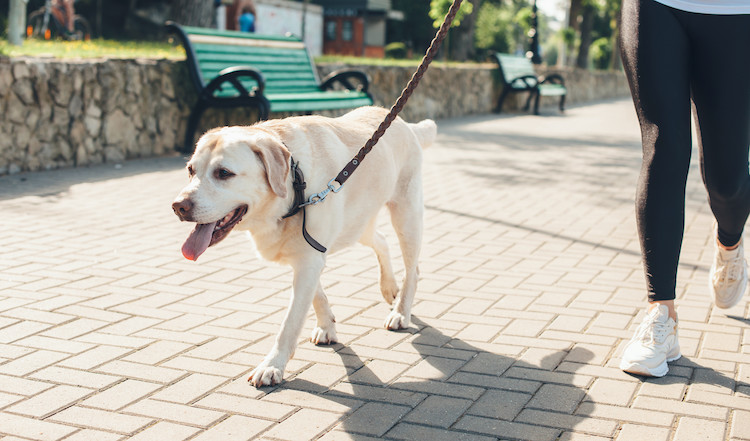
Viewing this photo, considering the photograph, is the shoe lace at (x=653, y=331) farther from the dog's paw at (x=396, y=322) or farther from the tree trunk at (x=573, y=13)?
the tree trunk at (x=573, y=13)

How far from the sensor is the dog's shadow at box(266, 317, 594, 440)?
287 cm

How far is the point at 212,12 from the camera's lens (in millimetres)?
13445

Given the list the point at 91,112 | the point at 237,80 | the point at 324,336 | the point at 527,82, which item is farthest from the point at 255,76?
the point at 527,82

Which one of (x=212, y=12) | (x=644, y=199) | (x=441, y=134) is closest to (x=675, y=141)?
(x=644, y=199)

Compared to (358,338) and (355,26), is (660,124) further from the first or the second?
(355,26)

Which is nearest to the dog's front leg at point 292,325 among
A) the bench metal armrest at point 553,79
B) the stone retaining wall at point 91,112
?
the stone retaining wall at point 91,112

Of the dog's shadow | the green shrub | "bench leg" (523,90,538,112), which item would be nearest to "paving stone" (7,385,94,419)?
the dog's shadow

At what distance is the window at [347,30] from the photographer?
44500mm

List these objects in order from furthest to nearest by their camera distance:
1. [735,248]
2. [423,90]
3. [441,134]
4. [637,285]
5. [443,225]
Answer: [423,90] → [441,134] → [443,225] → [637,285] → [735,248]

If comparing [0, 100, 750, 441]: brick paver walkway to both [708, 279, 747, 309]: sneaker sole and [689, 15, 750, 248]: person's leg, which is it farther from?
[689, 15, 750, 248]: person's leg

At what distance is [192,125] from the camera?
947 centimetres

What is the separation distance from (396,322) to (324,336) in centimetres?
40

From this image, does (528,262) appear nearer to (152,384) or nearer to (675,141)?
(675,141)

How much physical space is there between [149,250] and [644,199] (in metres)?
3.27
